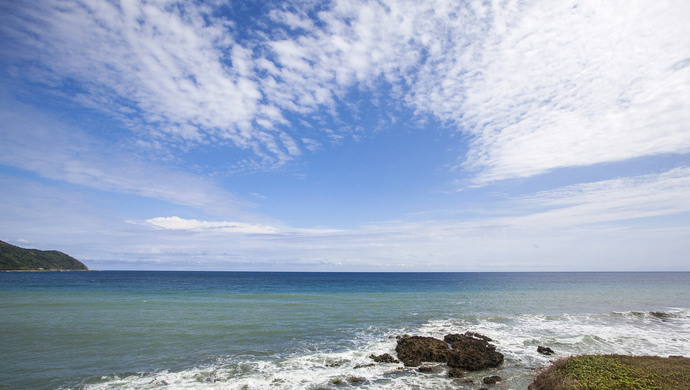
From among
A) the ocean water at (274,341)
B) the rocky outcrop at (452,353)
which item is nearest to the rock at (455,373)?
the ocean water at (274,341)

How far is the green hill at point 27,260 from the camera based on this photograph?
143250mm

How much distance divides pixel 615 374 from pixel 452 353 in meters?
6.83

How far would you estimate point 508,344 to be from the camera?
1912cm

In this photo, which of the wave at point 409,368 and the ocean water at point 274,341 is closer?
the wave at point 409,368

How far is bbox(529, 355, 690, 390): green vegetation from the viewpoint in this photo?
10047 mm

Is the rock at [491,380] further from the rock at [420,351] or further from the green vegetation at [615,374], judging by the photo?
the rock at [420,351]

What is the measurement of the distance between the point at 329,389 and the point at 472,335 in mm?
12674

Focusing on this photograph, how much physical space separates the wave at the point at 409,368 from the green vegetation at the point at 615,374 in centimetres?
174

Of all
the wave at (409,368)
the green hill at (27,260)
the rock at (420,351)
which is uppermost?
the green hill at (27,260)

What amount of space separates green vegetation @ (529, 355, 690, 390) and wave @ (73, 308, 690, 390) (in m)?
1.74

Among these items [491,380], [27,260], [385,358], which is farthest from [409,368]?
[27,260]

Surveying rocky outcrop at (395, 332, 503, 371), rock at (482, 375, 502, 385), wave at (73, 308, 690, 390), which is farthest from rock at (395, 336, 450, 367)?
rock at (482, 375, 502, 385)

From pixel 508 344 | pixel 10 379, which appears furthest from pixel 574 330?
pixel 10 379

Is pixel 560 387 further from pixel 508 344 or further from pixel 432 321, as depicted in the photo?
pixel 432 321
